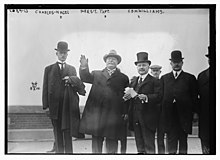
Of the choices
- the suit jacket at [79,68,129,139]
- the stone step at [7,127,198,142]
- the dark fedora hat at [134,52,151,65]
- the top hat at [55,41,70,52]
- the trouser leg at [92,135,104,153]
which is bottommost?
the trouser leg at [92,135,104,153]

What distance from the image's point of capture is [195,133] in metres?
2.07

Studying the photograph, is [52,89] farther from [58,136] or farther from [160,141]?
[160,141]

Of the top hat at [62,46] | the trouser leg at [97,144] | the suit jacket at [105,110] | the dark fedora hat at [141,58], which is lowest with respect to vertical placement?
the trouser leg at [97,144]

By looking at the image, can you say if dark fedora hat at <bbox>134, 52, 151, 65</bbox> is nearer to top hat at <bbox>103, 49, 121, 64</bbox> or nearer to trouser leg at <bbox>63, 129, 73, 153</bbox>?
top hat at <bbox>103, 49, 121, 64</bbox>

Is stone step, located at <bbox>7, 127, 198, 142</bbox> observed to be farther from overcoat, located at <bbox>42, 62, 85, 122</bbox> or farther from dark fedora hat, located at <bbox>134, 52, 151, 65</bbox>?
dark fedora hat, located at <bbox>134, 52, 151, 65</bbox>

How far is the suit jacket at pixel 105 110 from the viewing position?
208cm

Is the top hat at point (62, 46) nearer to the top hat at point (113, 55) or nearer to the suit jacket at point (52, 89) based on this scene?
the suit jacket at point (52, 89)

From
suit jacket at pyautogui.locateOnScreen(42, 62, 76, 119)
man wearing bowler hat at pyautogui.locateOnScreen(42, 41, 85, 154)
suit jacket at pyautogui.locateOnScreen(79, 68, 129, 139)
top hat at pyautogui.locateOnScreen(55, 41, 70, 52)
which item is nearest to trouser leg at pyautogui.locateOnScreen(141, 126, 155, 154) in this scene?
suit jacket at pyautogui.locateOnScreen(79, 68, 129, 139)

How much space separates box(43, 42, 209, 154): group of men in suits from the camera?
2.08 m

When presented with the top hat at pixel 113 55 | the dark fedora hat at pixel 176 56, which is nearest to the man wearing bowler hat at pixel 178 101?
the dark fedora hat at pixel 176 56

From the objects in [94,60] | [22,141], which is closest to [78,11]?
[94,60]

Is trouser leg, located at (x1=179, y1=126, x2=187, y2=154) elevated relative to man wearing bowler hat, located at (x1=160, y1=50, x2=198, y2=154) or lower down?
lower down
